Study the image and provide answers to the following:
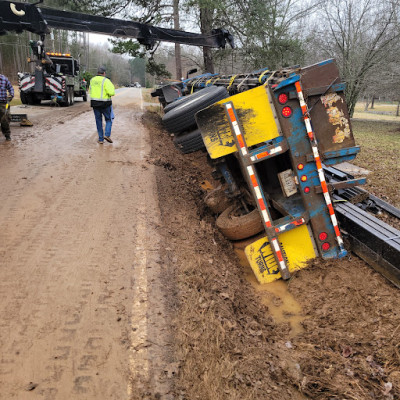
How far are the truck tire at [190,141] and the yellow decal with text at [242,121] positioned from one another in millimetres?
862

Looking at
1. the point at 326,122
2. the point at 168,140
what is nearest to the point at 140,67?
the point at 168,140

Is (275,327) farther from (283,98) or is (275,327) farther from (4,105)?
(4,105)

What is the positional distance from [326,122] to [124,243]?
9.13ft

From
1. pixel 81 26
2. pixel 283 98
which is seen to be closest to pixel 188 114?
pixel 283 98

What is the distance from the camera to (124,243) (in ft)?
13.4

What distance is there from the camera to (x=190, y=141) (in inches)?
206

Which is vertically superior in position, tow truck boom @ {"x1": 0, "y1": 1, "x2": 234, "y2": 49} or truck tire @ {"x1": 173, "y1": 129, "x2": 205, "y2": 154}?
tow truck boom @ {"x1": 0, "y1": 1, "x2": 234, "y2": 49}

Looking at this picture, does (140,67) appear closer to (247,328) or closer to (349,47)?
(349,47)

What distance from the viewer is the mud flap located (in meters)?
4.36

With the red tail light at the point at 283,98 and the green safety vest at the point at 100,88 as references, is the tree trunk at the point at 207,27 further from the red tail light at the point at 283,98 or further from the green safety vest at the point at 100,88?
the red tail light at the point at 283,98

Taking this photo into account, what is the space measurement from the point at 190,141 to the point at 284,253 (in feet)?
6.89

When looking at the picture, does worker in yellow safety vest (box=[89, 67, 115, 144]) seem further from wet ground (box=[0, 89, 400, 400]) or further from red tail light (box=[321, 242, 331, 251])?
red tail light (box=[321, 242, 331, 251])

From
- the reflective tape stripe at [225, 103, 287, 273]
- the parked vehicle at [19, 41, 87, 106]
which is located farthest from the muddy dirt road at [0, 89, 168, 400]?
the parked vehicle at [19, 41, 87, 106]

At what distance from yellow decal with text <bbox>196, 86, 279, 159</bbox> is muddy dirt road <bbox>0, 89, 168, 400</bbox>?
137 centimetres
